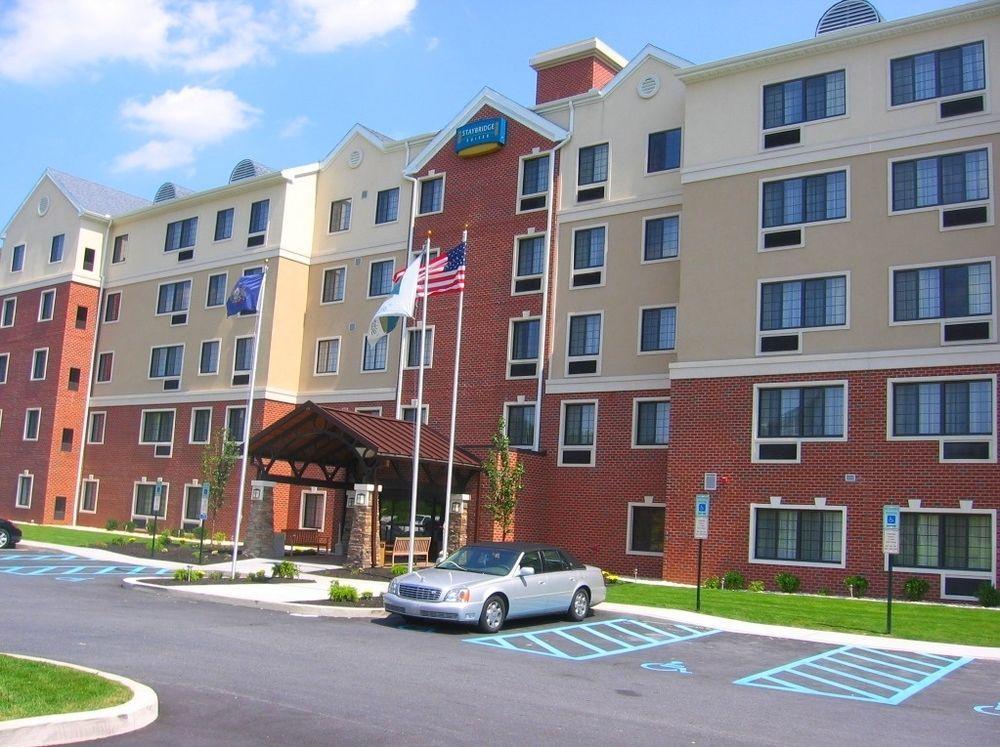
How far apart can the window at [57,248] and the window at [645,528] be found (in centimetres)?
3133

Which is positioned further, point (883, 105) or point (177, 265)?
point (177, 265)

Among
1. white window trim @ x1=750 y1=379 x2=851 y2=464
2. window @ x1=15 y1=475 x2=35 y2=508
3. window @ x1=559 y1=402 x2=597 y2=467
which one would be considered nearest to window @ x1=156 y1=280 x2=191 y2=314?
window @ x1=15 y1=475 x2=35 y2=508

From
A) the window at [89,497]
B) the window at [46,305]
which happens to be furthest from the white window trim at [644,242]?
the window at [46,305]

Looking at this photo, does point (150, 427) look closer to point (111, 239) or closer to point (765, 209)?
point (111, 239)

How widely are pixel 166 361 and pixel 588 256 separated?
20.6 meters

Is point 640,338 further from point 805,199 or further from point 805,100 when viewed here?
point 805,100

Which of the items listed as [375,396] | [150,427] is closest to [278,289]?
[375,396]

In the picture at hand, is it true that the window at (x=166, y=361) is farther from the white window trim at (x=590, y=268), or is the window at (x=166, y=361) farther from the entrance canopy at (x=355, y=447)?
the white window trim at (x=590, y=268)

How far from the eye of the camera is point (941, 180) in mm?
24875

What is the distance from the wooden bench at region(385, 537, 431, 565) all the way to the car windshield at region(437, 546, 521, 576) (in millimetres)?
9184

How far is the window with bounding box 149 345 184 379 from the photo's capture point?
42.5m

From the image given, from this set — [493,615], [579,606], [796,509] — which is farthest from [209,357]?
[493,615]

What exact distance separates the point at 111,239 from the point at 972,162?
122 ft

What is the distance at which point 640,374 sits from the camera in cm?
3014
